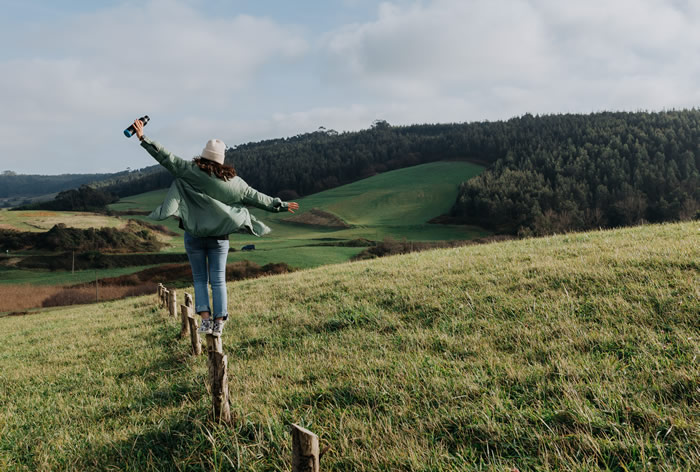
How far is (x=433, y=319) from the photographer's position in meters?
7.10

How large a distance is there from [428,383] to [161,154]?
16.1ft

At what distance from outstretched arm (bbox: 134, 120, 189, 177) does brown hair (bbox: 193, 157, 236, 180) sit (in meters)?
0.22

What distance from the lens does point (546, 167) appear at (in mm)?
94312

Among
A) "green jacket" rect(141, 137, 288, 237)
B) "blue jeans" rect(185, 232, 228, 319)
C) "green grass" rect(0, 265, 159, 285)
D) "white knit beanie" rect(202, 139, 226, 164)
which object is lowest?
"green grass" rect(0, 265, 159, 285)

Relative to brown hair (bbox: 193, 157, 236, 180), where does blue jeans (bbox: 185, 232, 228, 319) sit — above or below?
below

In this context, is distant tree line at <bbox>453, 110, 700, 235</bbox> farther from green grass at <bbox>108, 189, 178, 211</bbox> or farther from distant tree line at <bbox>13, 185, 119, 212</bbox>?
distant tree line at <bbox>13, 185, 119, 212</bbox>

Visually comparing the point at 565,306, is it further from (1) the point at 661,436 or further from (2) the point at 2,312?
(2) the point at 2,312

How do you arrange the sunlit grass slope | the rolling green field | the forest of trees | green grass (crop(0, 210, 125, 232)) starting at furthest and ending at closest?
the sunlit grass slope, the forest of trees, green grass (crop(0, 210, 125, 232)), the rolling green field

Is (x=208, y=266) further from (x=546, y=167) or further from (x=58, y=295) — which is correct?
(x=546, y=167)

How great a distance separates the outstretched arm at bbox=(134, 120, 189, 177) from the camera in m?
5.63

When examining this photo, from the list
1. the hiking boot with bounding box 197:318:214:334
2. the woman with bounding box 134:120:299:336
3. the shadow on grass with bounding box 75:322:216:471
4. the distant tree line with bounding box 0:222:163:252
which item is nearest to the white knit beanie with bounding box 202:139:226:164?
the woman with bounding box 134:120:299:336

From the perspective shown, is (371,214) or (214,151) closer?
(214,151)

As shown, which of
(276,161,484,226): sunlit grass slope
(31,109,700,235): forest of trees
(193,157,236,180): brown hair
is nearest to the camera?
(193,157,236,180): brown hair

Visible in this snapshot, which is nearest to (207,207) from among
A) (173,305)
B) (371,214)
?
(173,305)
